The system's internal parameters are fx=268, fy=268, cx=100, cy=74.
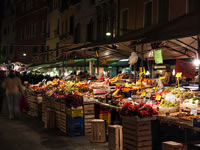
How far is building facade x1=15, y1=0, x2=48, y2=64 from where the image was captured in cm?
3912

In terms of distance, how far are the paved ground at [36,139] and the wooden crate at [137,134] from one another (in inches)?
52.9

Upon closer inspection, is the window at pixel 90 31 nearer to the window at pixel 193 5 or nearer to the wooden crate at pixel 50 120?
the window at pixel 193 5

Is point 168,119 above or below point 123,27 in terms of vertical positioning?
below

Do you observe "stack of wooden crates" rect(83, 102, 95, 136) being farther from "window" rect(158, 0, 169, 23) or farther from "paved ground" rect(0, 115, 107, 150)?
"window" rect(158, 0, 169, 23)

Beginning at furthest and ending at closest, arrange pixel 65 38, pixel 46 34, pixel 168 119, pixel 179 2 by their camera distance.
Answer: pixel 46 34 < pixel 65 38 < pixel 179 2 < pixel 168 119

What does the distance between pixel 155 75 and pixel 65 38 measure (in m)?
14.6

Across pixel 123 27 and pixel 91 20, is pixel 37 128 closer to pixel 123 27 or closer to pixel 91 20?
pixel 123 27

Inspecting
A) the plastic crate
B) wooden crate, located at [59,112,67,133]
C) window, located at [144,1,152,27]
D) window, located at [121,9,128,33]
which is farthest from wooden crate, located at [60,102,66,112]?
window, located at [121,9,128,33]

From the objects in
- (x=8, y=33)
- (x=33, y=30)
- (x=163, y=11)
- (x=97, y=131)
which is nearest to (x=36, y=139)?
(x=97, y=131)

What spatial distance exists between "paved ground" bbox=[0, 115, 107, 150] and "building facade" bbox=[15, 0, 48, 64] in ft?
85.1

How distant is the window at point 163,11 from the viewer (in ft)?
59.6

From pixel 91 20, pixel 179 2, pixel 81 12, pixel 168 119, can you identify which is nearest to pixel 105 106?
pixel 168 119

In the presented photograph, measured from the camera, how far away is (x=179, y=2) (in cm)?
1700

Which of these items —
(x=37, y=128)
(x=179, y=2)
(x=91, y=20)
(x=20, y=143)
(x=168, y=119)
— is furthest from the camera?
(x=91, y=20)
